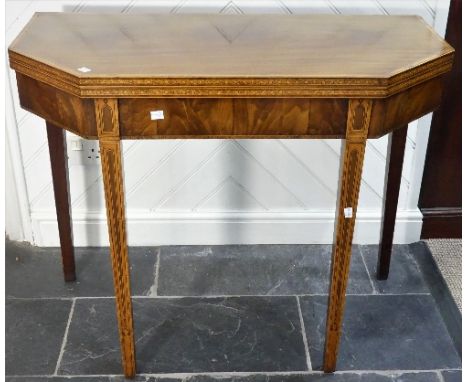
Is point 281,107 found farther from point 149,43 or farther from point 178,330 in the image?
point 178,330

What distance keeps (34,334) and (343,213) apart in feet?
2.93

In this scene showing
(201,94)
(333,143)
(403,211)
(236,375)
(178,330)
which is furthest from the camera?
(403,211)

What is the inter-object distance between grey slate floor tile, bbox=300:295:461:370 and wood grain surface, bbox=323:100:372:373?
103 millimetres

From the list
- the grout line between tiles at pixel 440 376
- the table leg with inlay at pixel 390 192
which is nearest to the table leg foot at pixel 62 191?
the table leg with inlay at pixel 390 192

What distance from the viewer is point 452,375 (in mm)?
1638

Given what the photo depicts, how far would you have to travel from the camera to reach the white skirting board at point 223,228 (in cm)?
203

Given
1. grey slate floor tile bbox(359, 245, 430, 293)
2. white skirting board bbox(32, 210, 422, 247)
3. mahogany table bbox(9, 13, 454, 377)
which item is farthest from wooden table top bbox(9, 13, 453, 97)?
grey slate floor tile bbox(359, 245, 430, 293)

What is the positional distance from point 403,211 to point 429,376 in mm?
580

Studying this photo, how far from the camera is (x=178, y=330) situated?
175 centimetres

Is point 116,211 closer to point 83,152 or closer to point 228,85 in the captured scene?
point 228,85

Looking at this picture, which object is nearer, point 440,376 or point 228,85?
point 228,85

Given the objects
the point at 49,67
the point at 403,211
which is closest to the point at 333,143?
the point at 403,211

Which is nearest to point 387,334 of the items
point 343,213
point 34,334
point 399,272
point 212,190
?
point 399,272

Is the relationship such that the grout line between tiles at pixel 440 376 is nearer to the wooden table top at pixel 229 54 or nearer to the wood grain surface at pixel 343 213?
the wood grain surface at pixel 343 213
